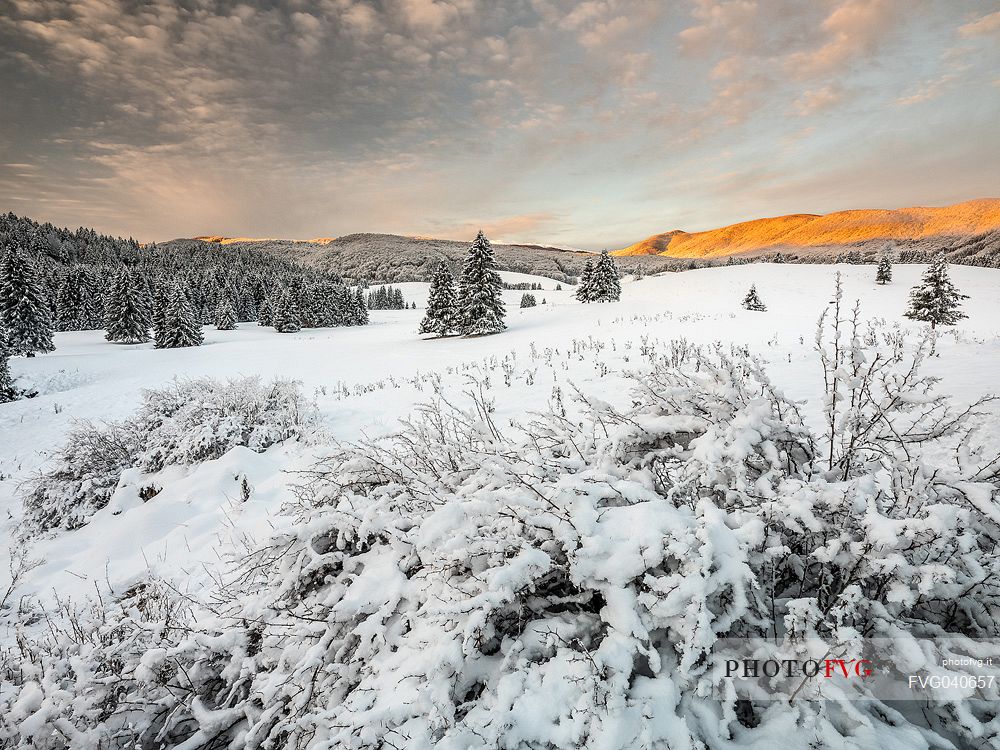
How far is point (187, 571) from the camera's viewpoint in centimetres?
414

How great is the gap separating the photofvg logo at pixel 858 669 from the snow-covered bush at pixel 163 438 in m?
7.25

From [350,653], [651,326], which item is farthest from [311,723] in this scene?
[651,326]

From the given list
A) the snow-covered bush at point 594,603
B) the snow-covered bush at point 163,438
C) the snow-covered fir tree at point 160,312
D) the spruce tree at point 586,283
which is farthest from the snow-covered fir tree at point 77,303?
the snow-covered bush at point 594,603

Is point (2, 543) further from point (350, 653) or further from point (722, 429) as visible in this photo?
point (722, 429)

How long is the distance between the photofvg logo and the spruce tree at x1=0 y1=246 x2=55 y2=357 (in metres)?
50.3

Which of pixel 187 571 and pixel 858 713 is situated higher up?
pixel 858 713

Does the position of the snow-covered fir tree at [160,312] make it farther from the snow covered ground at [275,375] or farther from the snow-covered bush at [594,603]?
the snow-covered bush at [594,603]

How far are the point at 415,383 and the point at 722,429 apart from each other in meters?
8.69

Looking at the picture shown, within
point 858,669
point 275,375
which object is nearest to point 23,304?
point 275,375

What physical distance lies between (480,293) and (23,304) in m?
39.9

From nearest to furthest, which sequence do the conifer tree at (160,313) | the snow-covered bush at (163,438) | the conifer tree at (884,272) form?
the snow-covered bush at (163,438)
the conifer tree at (884,272)
the conifer tree at (160,313)

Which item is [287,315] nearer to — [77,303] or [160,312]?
[160,312]

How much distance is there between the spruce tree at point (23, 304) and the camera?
3581 centimetres

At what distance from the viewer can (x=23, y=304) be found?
123ft
